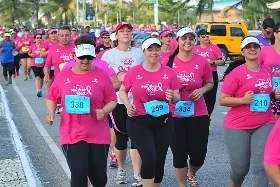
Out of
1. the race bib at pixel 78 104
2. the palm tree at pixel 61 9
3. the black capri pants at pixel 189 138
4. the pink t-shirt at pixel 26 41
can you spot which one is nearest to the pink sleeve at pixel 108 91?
the race bib at pixel 78 104

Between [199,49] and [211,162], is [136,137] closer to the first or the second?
[211,162]

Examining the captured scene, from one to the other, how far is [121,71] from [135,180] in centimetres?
132

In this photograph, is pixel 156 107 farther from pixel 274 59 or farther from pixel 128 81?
pixel 274 59

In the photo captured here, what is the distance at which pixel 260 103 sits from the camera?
6.16m

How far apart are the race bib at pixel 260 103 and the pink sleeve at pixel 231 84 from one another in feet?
0.72

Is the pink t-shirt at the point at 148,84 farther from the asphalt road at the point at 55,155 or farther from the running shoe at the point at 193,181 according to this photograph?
the asphalt road at the point at 55,155

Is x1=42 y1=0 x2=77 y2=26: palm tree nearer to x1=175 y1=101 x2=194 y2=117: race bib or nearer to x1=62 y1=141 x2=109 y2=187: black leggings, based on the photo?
x1=175 y1=101 x2=194 y2=117: race bib

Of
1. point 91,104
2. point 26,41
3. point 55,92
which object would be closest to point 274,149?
point 91,104

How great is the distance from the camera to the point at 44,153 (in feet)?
31.4

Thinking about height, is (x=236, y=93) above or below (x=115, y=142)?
above

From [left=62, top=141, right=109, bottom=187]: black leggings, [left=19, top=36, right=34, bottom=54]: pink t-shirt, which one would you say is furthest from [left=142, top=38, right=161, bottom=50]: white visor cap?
[left=19, top=36, right=34, bottom=54]: pink t-shirt

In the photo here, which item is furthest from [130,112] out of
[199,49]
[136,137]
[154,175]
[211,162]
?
[199,49]

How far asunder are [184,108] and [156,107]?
0.59 metres

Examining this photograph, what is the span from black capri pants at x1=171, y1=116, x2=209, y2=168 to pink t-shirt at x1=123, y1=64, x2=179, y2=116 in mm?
594
